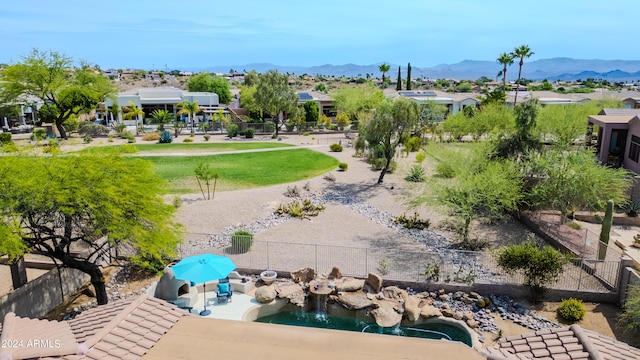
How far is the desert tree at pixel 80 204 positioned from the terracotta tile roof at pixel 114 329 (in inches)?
218

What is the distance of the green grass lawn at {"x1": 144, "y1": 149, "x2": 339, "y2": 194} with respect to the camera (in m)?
35.0

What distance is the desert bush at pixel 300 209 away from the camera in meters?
28.2

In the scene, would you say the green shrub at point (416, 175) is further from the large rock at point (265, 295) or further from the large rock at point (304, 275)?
the large rock at point (265, 295)

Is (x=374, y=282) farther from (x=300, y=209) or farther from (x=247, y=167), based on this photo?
(x=247, y=167)

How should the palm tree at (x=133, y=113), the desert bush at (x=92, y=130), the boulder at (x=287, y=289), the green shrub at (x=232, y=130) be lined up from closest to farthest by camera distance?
the boulder at (x=287, y=289) → the desert bush at (x=92, y=130) → the green shrub at (x=232, y=130) → the palm tree at (x=133, y=113)

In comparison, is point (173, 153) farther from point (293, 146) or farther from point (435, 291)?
→ point (435, 291)

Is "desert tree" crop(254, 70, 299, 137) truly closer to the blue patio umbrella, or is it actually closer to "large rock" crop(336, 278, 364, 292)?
"large rock" crop(336, 278, 364, 292)

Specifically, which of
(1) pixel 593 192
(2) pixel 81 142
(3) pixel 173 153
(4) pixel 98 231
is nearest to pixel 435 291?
(1) pixel 593 192

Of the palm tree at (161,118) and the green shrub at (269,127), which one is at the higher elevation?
the palm tree at (161,118)

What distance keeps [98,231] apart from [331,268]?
9648 mm

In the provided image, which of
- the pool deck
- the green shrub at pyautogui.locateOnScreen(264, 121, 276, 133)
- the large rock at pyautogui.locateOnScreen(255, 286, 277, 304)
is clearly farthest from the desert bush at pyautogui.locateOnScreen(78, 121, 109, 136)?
the large rock at pyautogui.locateOnScreen(255, 286, 277, 304)

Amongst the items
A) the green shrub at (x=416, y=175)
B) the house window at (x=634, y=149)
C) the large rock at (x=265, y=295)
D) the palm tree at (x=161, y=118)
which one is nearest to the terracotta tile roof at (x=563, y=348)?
the large rock at (x=265, y=295)

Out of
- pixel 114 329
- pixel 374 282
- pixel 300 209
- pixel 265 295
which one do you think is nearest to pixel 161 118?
pixel 300 209

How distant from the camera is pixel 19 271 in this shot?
17938mm
